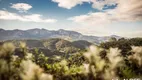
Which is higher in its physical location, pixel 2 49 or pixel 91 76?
pixel 2 49

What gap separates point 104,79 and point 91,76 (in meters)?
2.42

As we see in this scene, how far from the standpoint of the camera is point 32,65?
15.0 metres

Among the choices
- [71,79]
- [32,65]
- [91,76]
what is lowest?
[71,79]

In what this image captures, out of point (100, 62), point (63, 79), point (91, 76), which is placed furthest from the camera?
point (63, 79)

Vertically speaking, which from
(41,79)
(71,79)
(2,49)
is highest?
(2,49)

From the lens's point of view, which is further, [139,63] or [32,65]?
[139,63]

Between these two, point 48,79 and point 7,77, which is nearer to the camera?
point 48,79

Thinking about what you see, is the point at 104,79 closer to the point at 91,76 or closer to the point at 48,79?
the point at 91,76

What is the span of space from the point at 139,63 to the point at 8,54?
70.8ft

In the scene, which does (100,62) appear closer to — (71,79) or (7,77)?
(7,77)

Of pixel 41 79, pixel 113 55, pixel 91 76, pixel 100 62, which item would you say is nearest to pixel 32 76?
pixel 41 79

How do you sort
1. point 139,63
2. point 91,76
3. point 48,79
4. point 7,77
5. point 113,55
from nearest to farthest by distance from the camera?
1. point 48,79
2. point 7,77
3. point 91,76
4. point 113,55
5. point 139,63

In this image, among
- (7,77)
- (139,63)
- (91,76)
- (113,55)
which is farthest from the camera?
(139,63)

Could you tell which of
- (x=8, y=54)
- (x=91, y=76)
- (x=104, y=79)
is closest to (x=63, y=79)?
(x=91, y=76)
